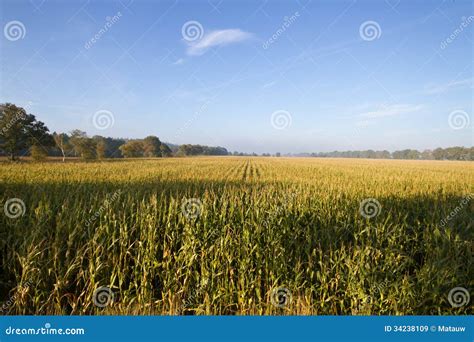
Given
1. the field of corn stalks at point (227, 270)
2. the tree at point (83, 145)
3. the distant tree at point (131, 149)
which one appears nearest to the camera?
the field of corn stalks at point (227, 270)

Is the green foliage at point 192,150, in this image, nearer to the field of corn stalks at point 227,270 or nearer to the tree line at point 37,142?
the tree line at point 37,142

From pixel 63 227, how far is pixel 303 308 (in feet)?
16.3

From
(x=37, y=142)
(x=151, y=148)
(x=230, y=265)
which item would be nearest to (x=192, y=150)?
(x=151, y=148)

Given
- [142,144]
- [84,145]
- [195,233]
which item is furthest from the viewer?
[142,144]

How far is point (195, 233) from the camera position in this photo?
4812 millimetres

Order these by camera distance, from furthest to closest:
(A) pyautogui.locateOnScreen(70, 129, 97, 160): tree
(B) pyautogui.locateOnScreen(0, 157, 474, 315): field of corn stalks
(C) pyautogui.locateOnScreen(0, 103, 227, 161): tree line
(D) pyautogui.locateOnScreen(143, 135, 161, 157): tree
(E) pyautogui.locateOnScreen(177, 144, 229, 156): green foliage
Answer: (E) pyautogui.locateOnScreen(177, 144, 229, 156): green foliage
(D) pyautogui.locateOnScreen(143, 135, 161, 157): tree
(A) pyautogui.locateOnScreen(70, 129, 97, 160): tree
(C) pyautogui.locateOnScreen(0, 103, 227, 161): tree line
(B) pyautogui.locateOnScreen(0, 157, 474, 315): field of corn stalks

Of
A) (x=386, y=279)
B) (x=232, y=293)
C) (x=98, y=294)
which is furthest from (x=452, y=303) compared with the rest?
(x=98, y=294)

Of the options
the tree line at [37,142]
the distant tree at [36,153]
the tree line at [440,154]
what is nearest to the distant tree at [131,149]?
the tree line at [37,142]

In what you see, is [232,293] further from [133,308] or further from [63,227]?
[63,227]

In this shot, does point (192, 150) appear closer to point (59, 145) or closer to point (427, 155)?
point (59, 145)

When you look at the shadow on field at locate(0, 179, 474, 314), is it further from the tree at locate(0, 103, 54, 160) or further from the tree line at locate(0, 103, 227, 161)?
the tree at locate(0, 103, 54, 160)

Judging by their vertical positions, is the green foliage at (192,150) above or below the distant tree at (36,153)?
above

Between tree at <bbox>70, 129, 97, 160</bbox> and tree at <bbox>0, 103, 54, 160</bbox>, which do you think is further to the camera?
tree at <bbox>70, 129, 97, 160</bbox>

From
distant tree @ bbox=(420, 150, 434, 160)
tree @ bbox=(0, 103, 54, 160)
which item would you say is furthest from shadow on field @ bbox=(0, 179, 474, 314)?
distant tree @ bbox=(420, 150, 434, 160)
